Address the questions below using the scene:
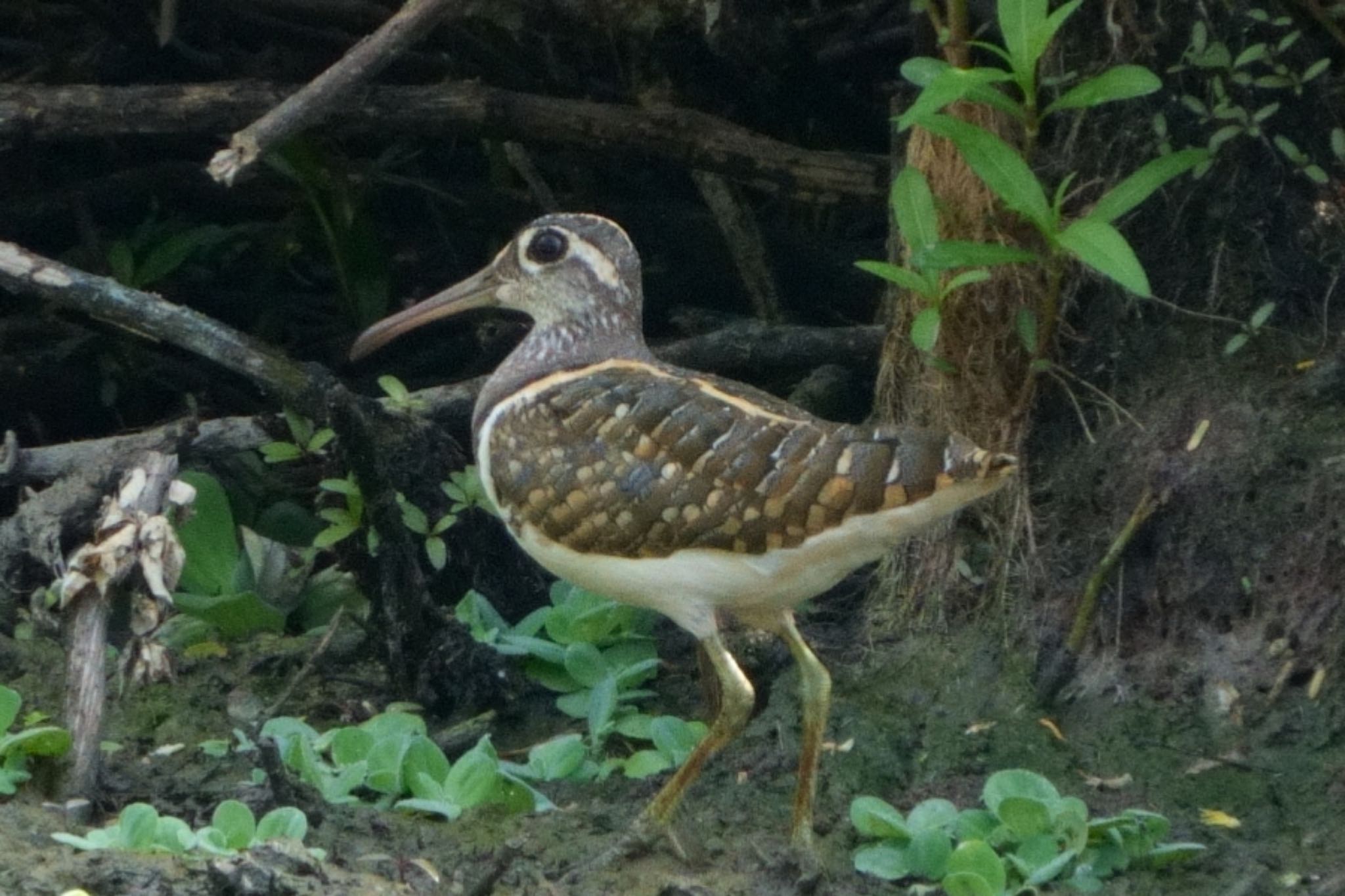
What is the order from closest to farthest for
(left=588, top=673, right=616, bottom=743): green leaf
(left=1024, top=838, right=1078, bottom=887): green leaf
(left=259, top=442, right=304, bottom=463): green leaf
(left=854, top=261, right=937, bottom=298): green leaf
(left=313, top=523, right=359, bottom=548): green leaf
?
(left=1024, top=838, right=1078, bottom=887): green leaf → (left=854, top=261, right=937, bottom=298): green leaf → (left=588, top=673, right=616, bottom=743): green leaf → (left=313, top=523, right=359, bottom=548): green leaf → (left=259, top=442, right=304, bottom=463): green leaf

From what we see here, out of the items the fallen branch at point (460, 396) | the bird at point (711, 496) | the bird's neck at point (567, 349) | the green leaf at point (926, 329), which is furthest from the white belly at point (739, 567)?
the fallen branch at point (460, 396)

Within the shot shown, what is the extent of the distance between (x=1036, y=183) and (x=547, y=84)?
217cm

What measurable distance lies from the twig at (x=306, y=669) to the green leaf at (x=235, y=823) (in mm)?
889

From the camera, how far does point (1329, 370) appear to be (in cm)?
457

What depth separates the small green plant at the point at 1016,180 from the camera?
4.14 metres

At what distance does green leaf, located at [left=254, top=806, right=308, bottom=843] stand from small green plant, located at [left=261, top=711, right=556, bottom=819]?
32 cm

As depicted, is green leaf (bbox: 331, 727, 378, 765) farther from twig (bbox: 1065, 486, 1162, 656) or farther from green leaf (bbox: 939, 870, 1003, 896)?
twig (bbox: 1065, 486, 1162, 656)

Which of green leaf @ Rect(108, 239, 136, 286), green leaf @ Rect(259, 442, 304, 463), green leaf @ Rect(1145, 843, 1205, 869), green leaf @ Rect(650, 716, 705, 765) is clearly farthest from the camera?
green leaf @ Rect(108, 239, 136, 286)

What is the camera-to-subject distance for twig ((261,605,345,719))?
15.2ft

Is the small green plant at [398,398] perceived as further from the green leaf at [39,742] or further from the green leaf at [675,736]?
the green leaf at [39,742]

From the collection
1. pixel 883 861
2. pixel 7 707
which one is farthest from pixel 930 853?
pixel 7 707

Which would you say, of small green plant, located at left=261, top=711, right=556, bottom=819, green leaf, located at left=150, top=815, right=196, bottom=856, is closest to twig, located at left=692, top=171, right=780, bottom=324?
small green plant, located at left=261, top=711, right=556, bottom=819

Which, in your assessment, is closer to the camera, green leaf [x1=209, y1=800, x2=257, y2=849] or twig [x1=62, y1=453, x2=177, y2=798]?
green leaf [x1=209, y1=800, x2=257, y2=849]

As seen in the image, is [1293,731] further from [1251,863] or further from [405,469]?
[405,469]
